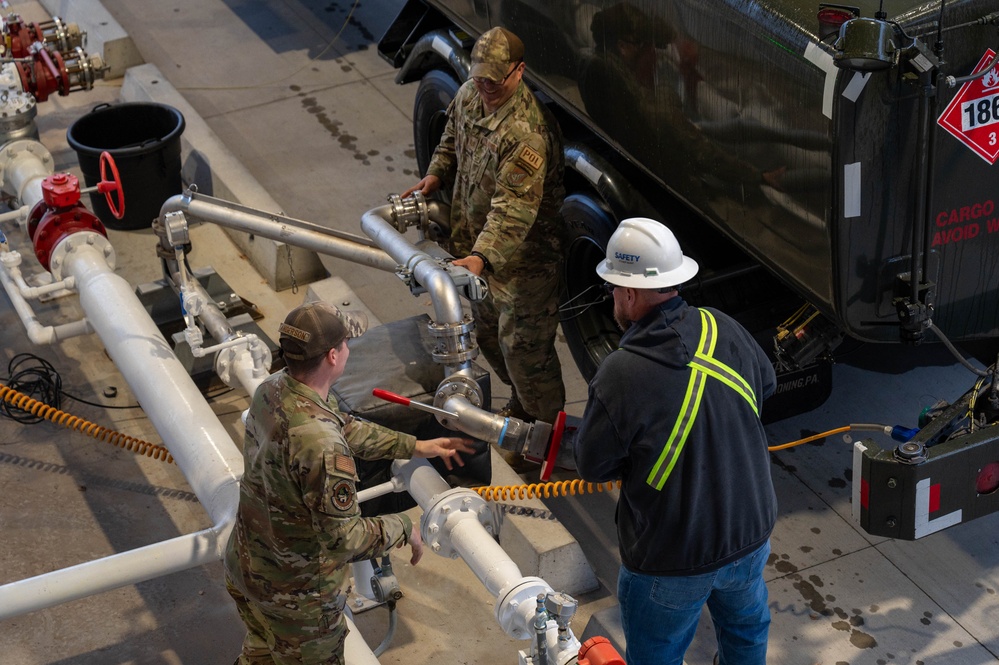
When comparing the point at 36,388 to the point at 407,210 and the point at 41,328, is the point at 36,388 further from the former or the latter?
the point at 407,210

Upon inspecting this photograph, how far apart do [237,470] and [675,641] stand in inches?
61.2

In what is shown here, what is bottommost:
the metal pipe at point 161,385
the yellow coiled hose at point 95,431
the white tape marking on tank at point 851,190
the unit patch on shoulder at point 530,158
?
the yellow coiled hose at point 95,431

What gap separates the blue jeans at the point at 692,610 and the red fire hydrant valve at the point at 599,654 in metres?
0.41

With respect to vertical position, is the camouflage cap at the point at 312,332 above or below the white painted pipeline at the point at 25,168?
above

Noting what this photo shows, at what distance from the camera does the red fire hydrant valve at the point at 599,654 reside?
9.16 feet

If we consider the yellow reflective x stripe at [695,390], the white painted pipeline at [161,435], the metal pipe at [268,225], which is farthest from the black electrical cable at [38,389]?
the yellow reflective x stripe at [695,390]

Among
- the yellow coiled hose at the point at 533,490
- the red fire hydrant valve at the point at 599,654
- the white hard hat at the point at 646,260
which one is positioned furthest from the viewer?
the yellow coiled hose at the point at 533,490

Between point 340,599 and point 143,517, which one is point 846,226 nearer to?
point 340,599

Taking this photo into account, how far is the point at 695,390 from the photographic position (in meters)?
2.97

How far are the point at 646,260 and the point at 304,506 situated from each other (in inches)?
43.2

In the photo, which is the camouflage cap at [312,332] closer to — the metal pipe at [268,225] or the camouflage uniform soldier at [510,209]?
the camouflage uniform soldier at [510,209]

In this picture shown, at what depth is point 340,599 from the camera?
3225mm

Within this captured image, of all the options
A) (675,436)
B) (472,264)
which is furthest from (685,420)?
(472,264)

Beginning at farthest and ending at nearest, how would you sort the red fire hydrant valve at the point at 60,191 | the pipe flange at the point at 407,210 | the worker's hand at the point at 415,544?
the red fire hydrant valve at the point at 60,191, the pipe flange at the point at 407,210, the worker's hand at the point at 415,544
